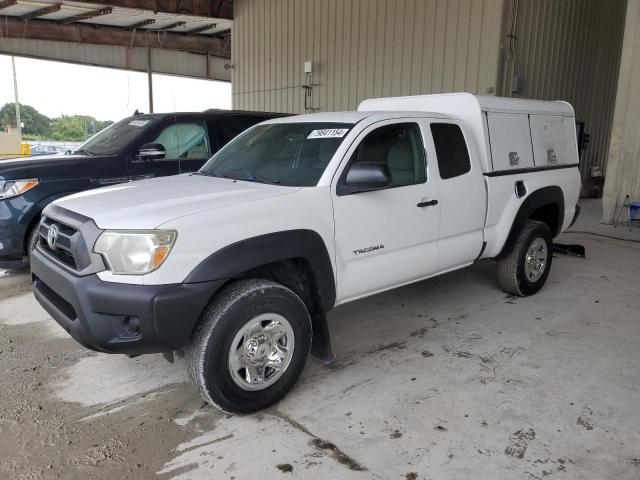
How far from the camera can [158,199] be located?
3.19m

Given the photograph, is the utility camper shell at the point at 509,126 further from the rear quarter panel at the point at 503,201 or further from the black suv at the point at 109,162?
the black suv at the point at 109,162

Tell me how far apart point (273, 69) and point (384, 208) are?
11759 millimetres

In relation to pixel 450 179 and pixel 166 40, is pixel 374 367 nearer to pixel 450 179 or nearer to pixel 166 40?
pixel 450 179

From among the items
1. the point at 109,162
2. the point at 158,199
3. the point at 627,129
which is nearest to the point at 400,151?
the point at 158,199

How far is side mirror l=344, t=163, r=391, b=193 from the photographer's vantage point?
3379mm

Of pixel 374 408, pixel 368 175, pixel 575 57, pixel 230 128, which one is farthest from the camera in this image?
pixel 575 57

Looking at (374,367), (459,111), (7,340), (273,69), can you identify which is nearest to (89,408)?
(7,340)

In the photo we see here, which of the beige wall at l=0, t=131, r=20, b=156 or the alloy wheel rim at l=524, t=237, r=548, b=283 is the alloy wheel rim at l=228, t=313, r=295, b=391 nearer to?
the alloy wheel rim at l=524, t=237, r=548, b=283

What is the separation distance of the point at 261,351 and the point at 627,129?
8.77 m

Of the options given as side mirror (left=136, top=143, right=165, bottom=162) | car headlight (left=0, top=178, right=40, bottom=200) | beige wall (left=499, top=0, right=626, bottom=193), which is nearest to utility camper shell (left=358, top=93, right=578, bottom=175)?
side mirror (left=136, top=143, right=165, bottom=162)

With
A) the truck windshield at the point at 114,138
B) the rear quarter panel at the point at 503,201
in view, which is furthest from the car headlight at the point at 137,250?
the truck windshield at the point at 114,138

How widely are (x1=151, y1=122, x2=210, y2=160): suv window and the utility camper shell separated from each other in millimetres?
2110

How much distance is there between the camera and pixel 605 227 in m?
9.23

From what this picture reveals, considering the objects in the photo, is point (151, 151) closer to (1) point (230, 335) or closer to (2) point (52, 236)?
(2) point (52, 236)
